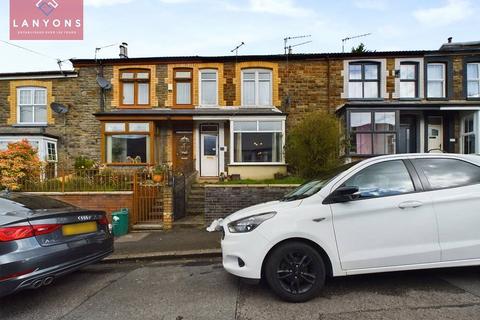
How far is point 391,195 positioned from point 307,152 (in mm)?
4391

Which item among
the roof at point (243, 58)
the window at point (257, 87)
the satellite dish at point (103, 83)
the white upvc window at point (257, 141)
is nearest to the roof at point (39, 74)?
the roof at point (243, 58)

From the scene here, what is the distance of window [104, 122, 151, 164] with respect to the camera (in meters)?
11.9

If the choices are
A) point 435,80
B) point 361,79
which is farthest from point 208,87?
point 435,80

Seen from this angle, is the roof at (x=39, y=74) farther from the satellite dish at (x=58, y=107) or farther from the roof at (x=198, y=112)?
the roof at (x=198, y=112)

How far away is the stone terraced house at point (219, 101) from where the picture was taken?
11680mm

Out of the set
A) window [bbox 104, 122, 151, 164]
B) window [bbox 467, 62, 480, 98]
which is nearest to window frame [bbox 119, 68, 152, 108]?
window [bbox 104, 122, 151, 164]

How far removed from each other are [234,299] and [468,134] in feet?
41.1

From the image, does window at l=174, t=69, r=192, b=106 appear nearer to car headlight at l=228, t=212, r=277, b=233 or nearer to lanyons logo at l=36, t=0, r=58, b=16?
lanyons logo at l=36, t=0, r=58, b=16

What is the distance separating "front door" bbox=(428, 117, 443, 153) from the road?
386 inches

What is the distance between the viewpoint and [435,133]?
12.3 metres

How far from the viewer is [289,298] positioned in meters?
3.33

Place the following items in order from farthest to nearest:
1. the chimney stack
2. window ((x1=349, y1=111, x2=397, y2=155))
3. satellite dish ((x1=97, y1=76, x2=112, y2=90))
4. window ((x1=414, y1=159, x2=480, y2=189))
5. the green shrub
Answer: the chimney stack, satellite dish ((x1=97, y1=76, x2=112, y2=90)), window ((x1=349, y1=111, x2=397, y2=155)), the green shrub, window ((x1=414, y1=159, x2=480, y2=189))

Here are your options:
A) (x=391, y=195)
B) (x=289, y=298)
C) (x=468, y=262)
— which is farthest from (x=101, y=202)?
(x=468, y=262)

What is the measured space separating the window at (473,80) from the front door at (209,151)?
1049cm
